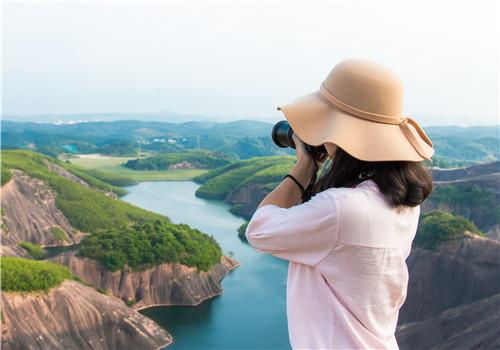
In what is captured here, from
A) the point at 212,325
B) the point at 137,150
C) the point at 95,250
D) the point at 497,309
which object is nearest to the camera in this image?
the point at 497,309

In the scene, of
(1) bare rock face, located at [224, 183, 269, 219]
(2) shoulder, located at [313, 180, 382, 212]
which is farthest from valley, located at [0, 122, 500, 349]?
(2) shoulder, located at [313, 180, 382, 212]

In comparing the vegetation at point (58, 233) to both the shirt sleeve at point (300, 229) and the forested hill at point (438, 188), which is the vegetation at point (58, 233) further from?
the shirt sleeve at point (300, 229)

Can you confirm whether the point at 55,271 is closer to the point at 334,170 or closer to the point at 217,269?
the point at 217,269

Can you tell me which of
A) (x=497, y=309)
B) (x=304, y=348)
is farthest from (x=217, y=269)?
(x=304, y=348)

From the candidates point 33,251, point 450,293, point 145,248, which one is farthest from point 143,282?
point 450,293

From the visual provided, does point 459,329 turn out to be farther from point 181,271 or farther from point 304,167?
point 304,167
